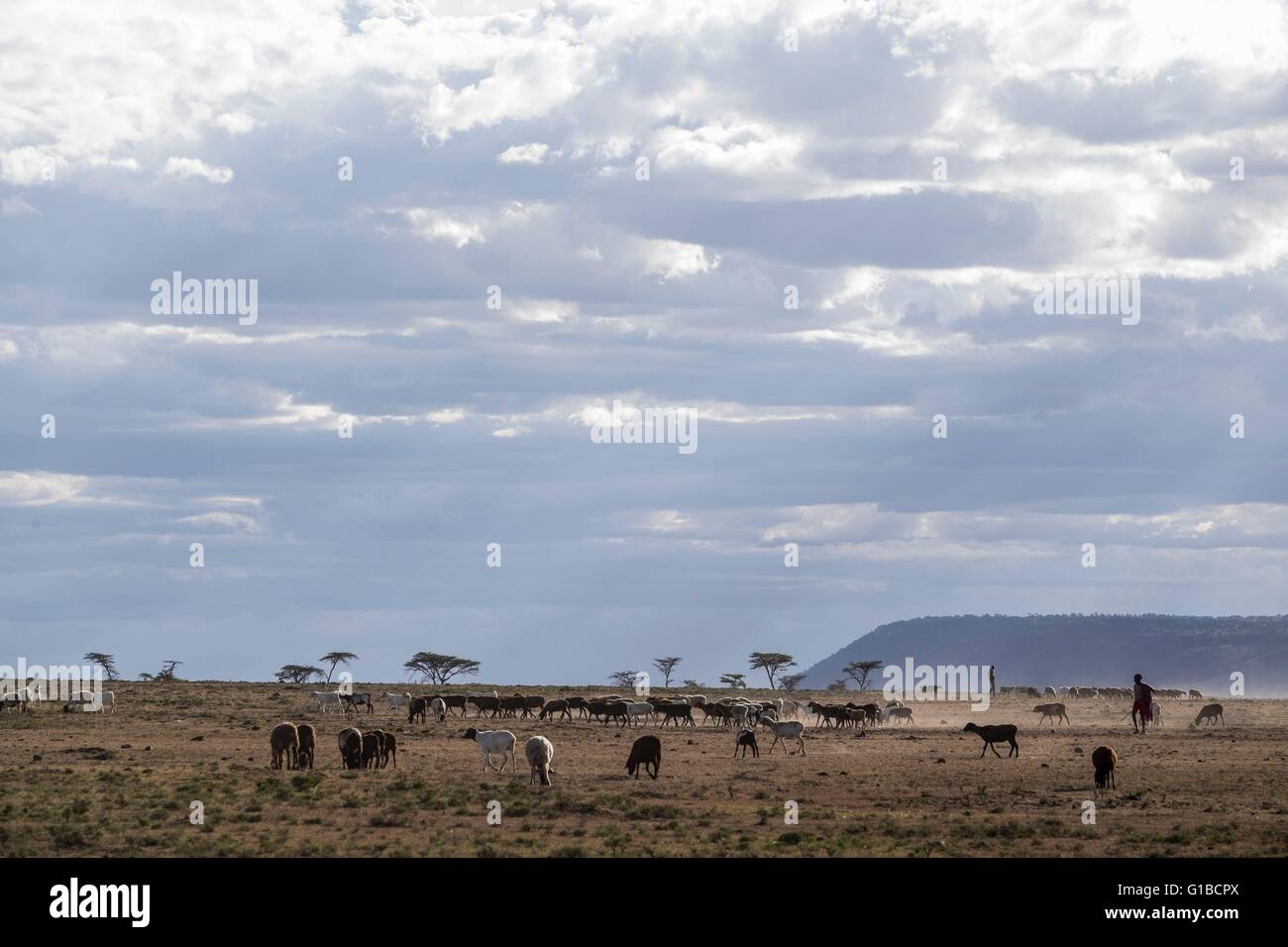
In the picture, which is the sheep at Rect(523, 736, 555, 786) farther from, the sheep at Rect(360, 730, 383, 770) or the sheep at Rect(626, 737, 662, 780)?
the sheep at Rect(360, 730, 383, 770)

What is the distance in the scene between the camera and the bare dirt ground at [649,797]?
25594 mm

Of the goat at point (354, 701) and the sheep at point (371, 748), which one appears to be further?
the goat at point (354, 701)

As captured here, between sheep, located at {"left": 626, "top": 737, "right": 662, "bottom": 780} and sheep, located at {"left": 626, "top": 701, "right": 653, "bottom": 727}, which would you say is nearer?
sheep, located at {"left": 626, "top": 737, "right": 662, "bottom": 780}

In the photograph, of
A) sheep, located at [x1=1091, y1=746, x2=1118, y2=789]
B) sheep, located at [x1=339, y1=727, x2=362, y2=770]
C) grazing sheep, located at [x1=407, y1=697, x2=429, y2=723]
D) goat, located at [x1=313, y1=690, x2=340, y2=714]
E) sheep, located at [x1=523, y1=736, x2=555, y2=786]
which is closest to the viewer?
sheep, located at [x1=1091, y1=746, x2=1118, y2=789]

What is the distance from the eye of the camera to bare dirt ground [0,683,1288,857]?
2559 centimetres

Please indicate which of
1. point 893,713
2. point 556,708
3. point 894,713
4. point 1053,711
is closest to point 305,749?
point 556,708

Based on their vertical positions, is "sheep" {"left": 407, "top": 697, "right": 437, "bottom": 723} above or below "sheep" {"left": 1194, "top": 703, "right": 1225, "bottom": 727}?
above

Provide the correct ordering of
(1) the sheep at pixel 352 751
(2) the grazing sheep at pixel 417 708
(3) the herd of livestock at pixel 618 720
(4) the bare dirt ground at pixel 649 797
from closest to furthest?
1. (4) the bare dirt ground at pixel 649 797
2. (3) the herd of livestock at pixel 618 720
3. (1) the sheep at pixel 352 751
4. (2) the grazing sheep at pixel 417 708

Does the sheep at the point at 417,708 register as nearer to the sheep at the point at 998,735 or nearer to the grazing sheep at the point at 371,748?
the grazing sheep at the point at 371,748

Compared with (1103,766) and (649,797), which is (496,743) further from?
(1103,766)

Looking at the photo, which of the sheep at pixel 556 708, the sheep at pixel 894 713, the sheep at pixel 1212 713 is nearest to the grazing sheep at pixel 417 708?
the sheep at pixel 556 708

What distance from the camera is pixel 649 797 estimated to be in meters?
32.6

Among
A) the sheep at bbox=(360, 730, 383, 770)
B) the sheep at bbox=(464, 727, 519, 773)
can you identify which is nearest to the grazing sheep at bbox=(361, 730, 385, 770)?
the sheep at bbox=(360, 730, 383, 770)
